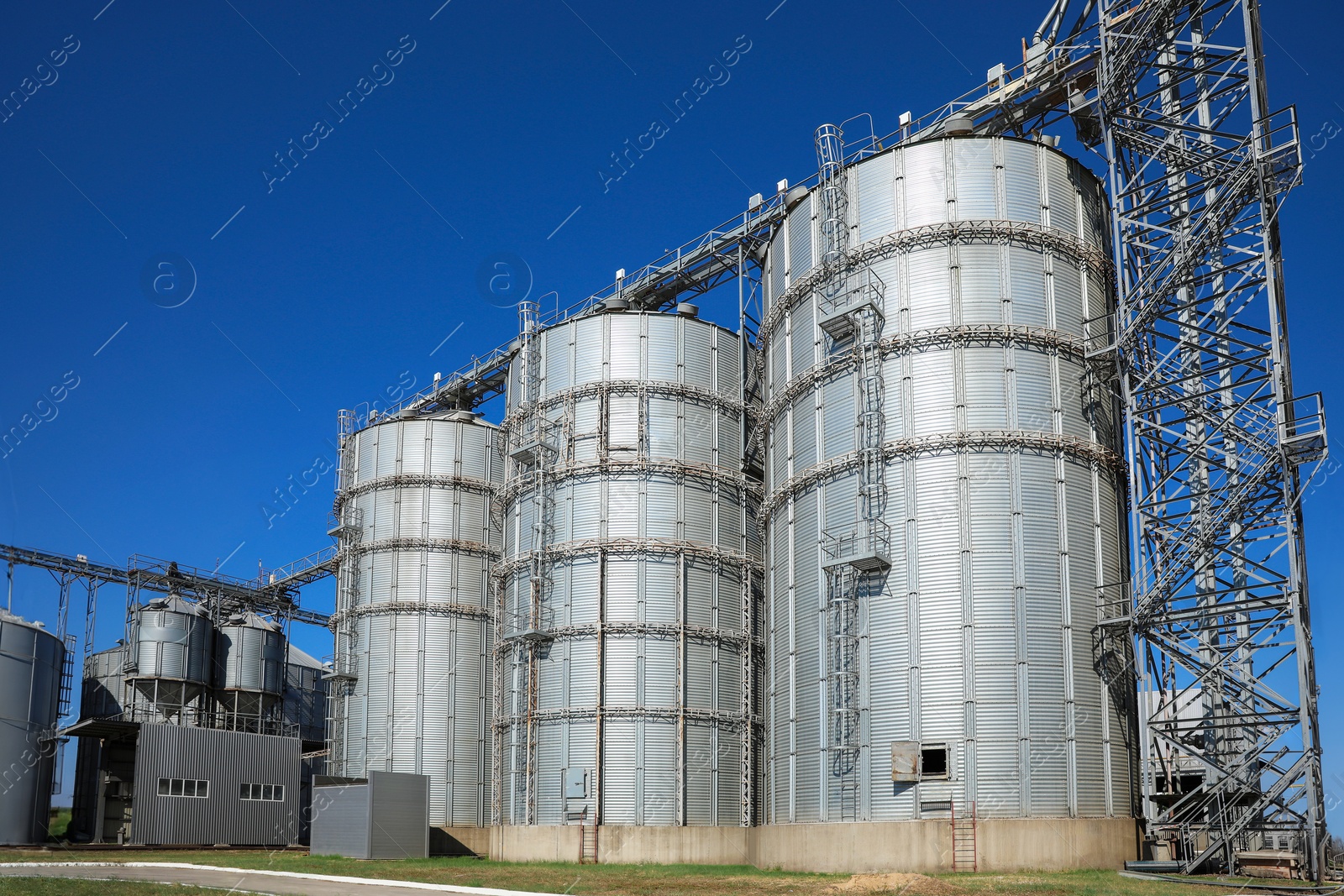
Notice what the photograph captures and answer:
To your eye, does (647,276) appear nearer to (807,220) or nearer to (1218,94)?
(807,220)

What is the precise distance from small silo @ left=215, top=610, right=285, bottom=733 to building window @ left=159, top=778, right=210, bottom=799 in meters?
10.5

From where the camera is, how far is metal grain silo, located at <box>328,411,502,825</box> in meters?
62.6

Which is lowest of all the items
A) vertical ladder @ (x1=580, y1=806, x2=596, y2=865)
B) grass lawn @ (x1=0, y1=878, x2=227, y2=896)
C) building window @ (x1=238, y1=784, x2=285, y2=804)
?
vertical ladder @ (x1=580, y1=806, x2=596, y2=865)

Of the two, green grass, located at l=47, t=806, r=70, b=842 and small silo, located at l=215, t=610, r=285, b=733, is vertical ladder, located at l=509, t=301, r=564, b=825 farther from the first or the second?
green grass, located at l=47, t=806, r=70, b=842

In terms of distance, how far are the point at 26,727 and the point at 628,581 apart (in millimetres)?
34654

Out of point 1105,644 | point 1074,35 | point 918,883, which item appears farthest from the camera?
point 1074,35

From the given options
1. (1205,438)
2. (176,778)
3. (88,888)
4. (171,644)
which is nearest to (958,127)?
(1205,438)

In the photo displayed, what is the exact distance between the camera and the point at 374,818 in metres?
53.7

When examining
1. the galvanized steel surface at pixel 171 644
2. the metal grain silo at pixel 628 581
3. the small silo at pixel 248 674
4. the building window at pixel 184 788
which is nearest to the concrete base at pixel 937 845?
the metal grain silo at pixel 628 581

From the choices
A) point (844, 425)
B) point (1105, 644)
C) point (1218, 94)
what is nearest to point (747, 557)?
point (844, 425)

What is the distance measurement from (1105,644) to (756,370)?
24446mm

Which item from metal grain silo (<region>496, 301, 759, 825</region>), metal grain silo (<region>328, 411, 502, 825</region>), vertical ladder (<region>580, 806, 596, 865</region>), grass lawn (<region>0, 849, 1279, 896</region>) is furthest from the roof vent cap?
metal grain silo (<region>328, 411, 502, 825</region>)

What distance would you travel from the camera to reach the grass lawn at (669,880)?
98.7 feet

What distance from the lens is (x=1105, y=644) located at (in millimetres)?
39656
